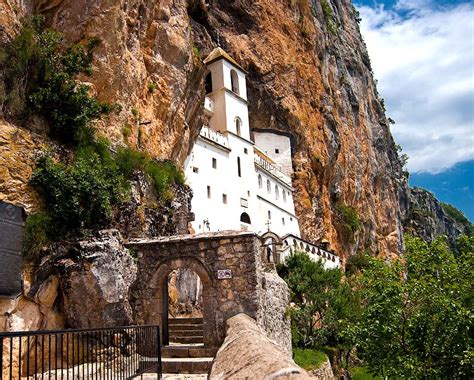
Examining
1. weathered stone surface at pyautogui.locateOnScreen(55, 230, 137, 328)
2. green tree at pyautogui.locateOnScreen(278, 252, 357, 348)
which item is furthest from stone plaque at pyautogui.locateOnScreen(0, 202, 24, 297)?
green tree at pyautogui.locateOnScreen(278, 252, 357, 348)

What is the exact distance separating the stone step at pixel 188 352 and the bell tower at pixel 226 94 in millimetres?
26046

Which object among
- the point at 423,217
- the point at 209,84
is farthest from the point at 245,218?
the point at 423,217

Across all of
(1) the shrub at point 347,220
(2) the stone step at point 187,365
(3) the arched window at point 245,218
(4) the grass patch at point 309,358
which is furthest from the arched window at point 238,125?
(2) the stone step at point 187,365

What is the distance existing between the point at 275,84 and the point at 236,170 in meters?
11.9

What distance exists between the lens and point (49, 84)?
14.3m

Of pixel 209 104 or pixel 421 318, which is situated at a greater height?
pixel 209 104

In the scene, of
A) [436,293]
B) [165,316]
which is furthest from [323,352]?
[165,316]

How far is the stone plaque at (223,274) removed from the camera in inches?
502

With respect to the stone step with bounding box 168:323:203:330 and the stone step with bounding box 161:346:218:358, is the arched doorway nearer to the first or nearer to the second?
the stone step with bounding box 168:323:203:330

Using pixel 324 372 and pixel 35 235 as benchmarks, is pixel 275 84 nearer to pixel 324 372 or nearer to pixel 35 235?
pixel 324 372

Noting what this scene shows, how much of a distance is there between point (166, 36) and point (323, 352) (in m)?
19.0

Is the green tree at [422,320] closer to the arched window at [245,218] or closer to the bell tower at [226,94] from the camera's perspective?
the arched window at [245,218]

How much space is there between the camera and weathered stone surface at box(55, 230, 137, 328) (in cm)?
1241

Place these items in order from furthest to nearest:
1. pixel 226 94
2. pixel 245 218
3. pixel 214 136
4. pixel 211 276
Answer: pixel 226 94, pixel 245 218, pixel 214 136, pixel 211 276
